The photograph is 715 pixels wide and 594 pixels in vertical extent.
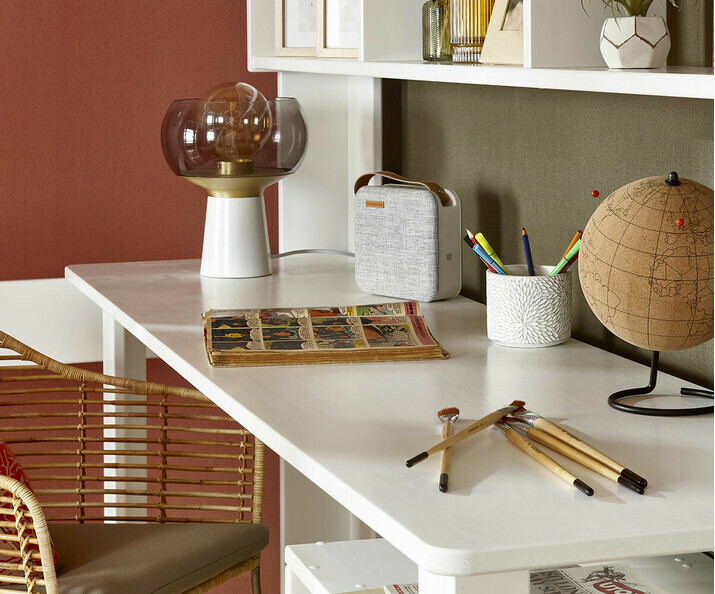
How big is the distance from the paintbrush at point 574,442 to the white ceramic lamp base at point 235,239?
93 cm

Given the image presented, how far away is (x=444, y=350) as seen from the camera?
151cm

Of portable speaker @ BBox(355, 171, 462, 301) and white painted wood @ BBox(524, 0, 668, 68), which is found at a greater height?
white painted wood @ BBox(524, 0, 668, 68)

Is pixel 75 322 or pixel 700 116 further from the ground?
pixel 700 116

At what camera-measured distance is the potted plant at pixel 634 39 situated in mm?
1225

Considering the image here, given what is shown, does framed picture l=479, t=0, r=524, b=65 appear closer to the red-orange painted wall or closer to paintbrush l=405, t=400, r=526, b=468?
paintbrush l=405, t=400, r=526, b=468

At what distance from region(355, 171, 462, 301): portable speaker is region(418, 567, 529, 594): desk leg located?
0.97 meters

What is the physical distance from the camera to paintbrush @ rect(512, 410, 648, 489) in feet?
3.19

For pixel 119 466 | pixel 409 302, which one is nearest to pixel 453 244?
pixel 409 302

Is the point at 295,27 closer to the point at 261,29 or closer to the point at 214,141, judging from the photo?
the point at 261,29

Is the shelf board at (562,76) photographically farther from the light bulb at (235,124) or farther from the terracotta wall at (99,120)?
the terracotta wall at (99,120)

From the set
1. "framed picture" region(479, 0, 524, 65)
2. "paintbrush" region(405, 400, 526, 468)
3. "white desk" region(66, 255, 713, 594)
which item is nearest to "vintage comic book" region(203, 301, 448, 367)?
"white desk" region(66, 255, 713, 594)

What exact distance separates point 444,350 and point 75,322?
3.52 ft

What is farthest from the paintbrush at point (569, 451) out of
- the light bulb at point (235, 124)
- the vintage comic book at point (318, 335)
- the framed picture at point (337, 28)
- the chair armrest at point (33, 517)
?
the light bulb at point (235, 124)

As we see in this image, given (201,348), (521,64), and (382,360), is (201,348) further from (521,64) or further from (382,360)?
(521,64)
